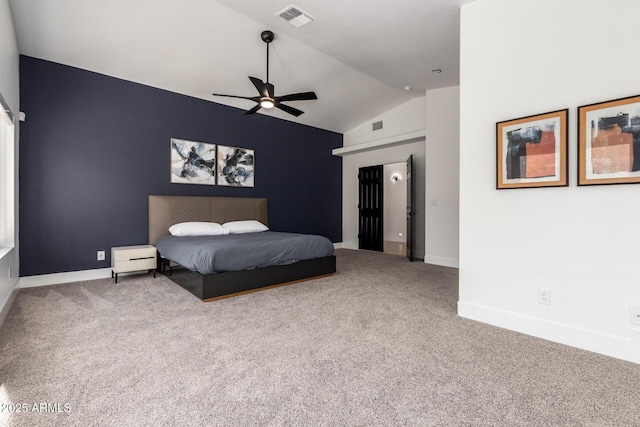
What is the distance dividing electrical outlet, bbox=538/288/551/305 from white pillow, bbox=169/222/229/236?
158 inches

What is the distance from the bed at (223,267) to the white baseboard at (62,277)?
0.73 m

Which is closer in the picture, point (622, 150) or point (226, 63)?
point (622, 150)

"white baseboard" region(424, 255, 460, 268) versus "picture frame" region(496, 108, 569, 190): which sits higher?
"picture frame" region(496, 108, 569, 190)

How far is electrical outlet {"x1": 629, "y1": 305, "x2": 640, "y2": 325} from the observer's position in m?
2.01

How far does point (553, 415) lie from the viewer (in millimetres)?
1492

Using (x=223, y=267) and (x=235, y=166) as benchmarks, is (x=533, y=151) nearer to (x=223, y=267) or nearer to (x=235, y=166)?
(x=223, y=267)

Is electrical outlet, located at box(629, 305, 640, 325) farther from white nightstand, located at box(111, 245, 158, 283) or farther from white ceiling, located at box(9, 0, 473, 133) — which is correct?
white nightstand, located at box(111, 245, 158, 283)

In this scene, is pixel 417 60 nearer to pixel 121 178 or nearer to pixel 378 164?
pixel 378 164

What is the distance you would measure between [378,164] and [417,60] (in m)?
2.92

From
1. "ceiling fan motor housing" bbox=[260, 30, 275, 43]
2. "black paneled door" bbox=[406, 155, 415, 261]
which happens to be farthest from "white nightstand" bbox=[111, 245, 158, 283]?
"black paneled door" bbox=[406, 155, 415, 261]

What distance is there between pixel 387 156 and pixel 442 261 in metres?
2.64

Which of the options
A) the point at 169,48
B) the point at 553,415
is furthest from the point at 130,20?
the point at 553,415

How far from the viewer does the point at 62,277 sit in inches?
159

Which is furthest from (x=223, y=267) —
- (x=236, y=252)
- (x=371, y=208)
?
(x=371, y=208)
